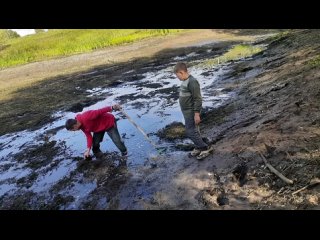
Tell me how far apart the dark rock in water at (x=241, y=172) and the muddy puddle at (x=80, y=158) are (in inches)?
64.8

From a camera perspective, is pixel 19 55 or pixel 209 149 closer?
pixel 209 149

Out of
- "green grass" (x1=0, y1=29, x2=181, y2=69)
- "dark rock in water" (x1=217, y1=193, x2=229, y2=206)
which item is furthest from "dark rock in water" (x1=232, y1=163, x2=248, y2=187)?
"green grass" (x1=0, y1=29, x2=181, y2=69)

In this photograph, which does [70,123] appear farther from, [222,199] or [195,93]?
[222,199]

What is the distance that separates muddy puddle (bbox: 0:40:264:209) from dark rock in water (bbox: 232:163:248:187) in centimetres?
165

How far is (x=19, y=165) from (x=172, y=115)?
13.9 feet

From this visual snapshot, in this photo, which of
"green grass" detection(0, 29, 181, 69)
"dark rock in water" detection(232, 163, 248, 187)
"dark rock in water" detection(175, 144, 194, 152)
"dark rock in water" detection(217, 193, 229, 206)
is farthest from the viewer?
"green grass" detection(0, 29, 181, 69)

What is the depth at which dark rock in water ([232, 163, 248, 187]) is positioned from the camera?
5317 millimetres

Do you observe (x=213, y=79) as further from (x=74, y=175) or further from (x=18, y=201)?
(x=18, y=201)

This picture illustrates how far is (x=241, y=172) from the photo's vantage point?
217 inches

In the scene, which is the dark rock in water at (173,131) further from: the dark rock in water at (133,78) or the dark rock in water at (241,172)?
the dark rock in water at (133,78)

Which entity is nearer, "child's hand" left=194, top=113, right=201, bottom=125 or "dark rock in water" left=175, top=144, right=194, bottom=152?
"child's hand" left=194, top=113, right=201, bottom=125

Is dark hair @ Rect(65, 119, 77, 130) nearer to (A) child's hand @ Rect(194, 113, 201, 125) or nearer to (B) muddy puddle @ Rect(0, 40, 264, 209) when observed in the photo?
(B) muddy puddle @ Rect(0, 40, 264, 209)
